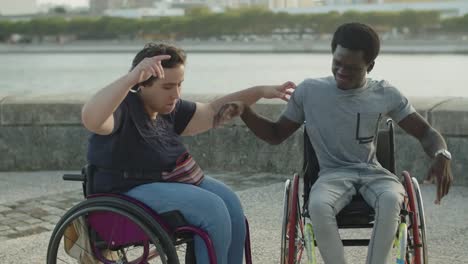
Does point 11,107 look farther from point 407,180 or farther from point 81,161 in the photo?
point 407,180

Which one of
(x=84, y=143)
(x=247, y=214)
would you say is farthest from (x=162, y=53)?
(x=84, y=143)

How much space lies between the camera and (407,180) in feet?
9.98

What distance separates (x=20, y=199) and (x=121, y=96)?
2981 millimetres

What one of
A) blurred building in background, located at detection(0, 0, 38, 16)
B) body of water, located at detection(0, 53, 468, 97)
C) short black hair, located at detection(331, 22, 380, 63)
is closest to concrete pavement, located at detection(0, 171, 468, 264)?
short black hair, located at detection(331, 22, 380, 63)

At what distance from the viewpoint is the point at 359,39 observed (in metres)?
3.13

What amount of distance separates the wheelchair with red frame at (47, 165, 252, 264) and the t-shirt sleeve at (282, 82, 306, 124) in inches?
26.4

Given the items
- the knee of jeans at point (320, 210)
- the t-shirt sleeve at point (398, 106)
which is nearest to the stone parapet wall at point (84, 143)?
the t-shirt sleeve at point (398, 106)

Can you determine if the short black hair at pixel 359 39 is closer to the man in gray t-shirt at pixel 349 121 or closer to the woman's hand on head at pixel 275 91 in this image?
the man in gray t-shirt at pixel 349 121

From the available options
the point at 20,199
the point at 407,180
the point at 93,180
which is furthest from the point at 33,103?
the point at 407,180

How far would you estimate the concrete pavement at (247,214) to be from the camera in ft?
13.3

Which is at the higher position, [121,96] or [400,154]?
[121,96]

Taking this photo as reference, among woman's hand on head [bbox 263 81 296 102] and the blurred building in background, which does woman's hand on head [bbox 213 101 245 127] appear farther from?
the blurred building in background

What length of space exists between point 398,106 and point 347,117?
0.22m

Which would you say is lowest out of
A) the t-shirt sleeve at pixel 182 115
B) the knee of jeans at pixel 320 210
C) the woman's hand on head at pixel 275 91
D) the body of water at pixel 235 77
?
the body of water at pixel 235 77
